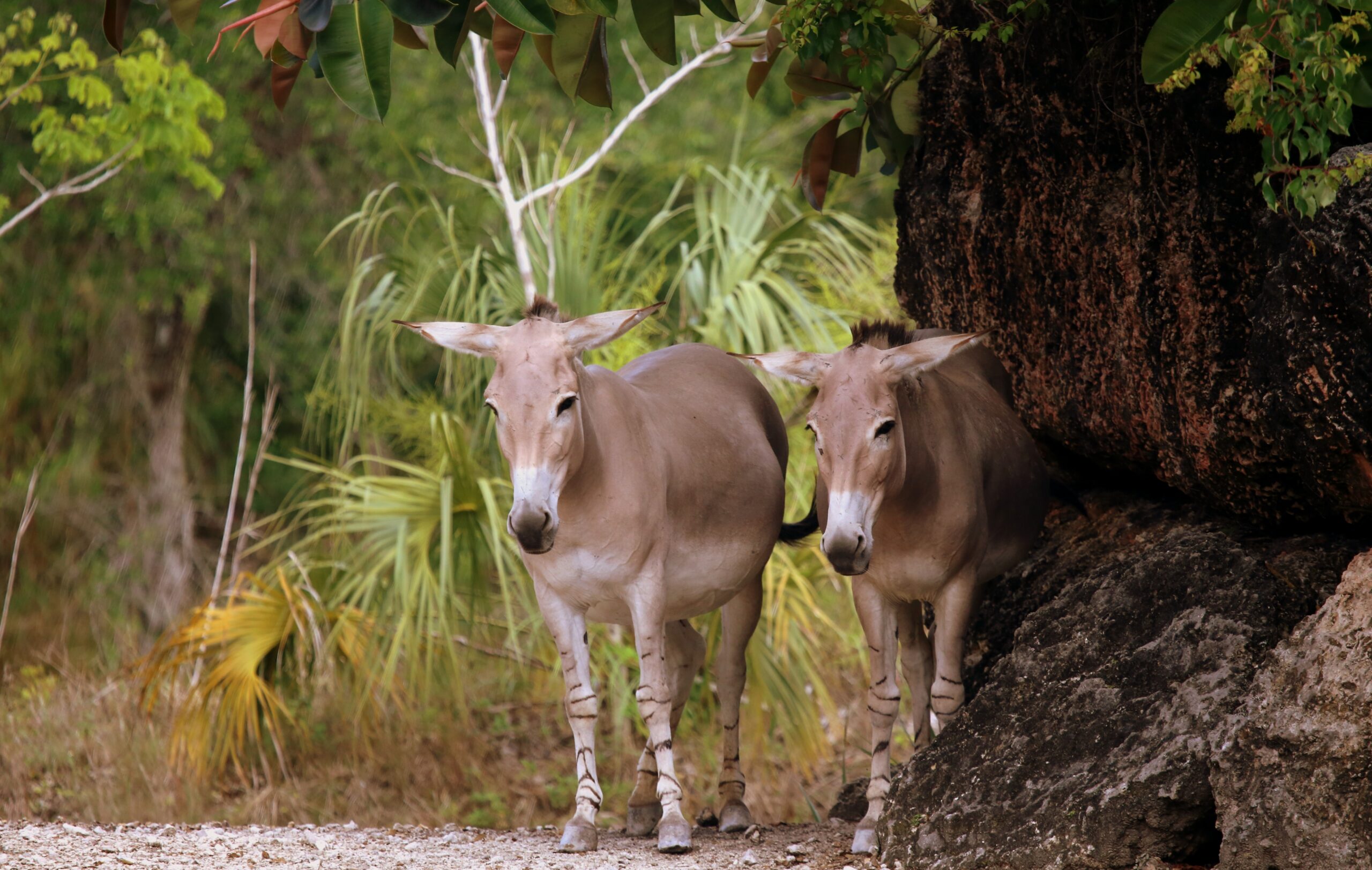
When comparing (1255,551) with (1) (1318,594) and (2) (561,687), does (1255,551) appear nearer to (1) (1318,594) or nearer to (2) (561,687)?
(1) (1318,594)

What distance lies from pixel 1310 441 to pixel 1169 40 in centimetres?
118

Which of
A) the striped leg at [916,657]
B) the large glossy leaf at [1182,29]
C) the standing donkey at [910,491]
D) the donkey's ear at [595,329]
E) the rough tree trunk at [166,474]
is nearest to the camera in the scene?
the large glossy leaf at [1182,29]

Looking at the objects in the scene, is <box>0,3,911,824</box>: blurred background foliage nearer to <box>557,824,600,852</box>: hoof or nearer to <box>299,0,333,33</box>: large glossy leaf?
<box>557,824,600,852</box>: hoof

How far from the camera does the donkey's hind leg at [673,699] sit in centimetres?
506

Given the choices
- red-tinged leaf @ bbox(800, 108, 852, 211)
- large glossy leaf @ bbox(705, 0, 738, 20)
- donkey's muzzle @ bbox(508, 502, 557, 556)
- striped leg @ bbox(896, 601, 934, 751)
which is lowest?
striped leg @ bbox(896, 601, 934, 751)

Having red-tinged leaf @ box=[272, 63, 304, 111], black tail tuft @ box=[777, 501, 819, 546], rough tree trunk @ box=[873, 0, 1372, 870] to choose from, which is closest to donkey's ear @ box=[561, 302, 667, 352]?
red-tinged leaf @ box=[272, 63, 304, 111]

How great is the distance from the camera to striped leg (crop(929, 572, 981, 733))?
452 cm

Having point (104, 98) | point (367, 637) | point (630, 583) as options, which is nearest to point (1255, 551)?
point (630, 583)

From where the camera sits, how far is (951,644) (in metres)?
4.52

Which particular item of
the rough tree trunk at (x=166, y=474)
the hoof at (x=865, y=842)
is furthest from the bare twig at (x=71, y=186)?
the hoof at (x=865, y=842)

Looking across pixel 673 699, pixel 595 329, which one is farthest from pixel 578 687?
pixel 595 329

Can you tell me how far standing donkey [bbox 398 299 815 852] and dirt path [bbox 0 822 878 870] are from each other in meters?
0.19

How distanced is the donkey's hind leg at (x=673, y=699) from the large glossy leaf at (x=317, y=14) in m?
2.90

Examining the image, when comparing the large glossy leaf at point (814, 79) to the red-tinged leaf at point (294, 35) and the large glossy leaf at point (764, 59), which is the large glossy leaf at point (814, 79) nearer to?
the large glossy leaf at point (764, 59)
